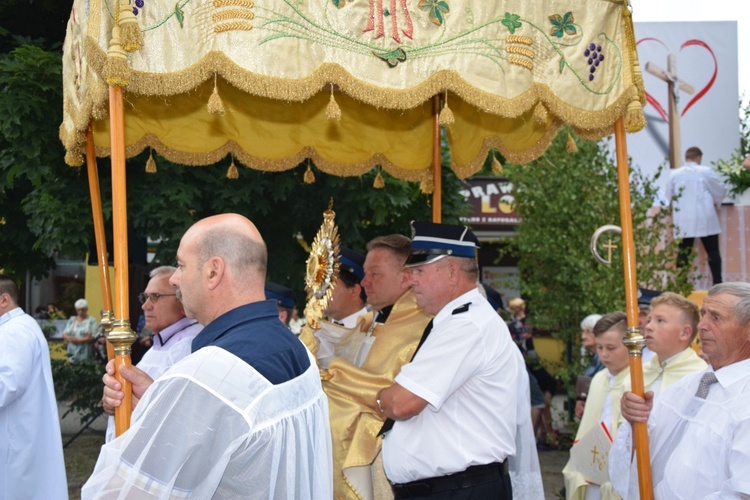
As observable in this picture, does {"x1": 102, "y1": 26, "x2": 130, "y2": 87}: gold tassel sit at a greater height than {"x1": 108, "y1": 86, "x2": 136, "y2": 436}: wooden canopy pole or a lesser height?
greater

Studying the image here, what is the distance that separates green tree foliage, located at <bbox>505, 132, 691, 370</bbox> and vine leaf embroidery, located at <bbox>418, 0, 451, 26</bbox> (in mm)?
6809

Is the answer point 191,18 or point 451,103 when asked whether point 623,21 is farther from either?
point 191,18

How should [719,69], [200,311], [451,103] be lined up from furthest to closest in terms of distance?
[719,69]
[451,103]
[200,311]

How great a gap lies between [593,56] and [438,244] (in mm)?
1290

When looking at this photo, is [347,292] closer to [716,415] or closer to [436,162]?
[436,162]

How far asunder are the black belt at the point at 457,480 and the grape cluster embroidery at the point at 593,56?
208cm

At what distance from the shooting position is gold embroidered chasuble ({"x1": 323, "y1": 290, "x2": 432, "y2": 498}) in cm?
463

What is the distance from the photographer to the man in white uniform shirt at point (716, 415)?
→ 3346mm

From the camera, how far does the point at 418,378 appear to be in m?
3.95

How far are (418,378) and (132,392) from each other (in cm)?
128

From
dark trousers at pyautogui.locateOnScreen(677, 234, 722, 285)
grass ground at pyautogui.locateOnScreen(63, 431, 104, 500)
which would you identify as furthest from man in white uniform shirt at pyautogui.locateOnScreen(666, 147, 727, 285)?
grass ground at pyautogui.locateOnScreen(63, 431, 104, 500)

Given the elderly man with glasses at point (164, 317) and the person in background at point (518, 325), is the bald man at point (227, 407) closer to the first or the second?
the elderly man with glasses at point (164, 317)

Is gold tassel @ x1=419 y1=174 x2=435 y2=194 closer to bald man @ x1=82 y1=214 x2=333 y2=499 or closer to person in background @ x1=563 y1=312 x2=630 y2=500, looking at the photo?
person in background @ x1=563 y1=312 x2=630 y2=500

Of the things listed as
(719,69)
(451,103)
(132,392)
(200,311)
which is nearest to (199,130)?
(451,103)
